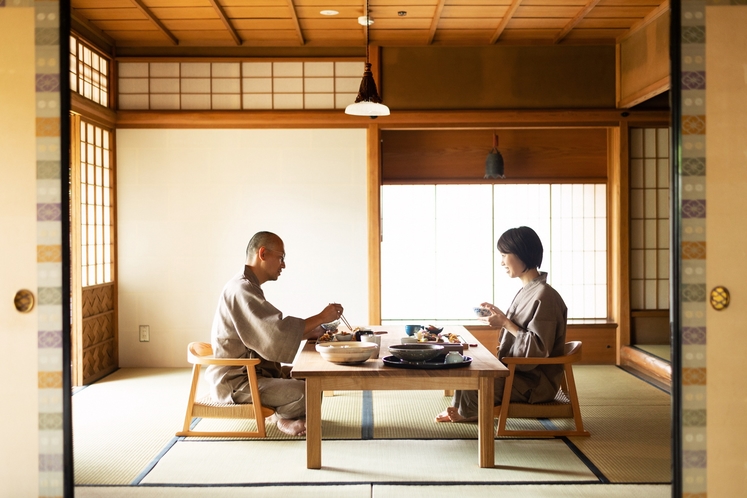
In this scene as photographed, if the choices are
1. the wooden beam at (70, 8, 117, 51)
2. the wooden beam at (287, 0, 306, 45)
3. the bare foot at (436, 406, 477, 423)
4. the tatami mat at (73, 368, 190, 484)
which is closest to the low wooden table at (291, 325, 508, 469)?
the bare foot at (436, 406, 477, 423)

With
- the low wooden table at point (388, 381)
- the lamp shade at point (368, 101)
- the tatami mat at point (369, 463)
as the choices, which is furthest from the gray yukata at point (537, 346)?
the lamp shade at point (368, 101)

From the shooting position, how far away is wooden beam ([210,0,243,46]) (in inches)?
198

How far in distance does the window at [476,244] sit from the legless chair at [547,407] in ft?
9.74

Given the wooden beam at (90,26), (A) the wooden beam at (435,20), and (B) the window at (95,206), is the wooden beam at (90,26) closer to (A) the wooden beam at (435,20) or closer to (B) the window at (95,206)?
(B) the window at (95,206)

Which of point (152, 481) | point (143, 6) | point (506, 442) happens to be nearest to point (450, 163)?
point (143, 6)

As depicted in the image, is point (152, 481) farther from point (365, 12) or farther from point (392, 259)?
point (392, 259)

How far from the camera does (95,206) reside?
5.66 metres

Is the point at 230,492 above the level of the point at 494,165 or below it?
below

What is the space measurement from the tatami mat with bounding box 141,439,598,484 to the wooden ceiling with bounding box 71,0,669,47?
3.00 meters

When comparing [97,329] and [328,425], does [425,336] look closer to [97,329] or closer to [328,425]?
[328,425]

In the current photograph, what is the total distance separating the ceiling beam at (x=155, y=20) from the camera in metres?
5.03

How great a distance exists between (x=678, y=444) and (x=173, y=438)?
2.55m

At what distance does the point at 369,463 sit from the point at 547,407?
1.04 m

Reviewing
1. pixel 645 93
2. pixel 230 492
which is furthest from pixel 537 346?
pixel 645 93
